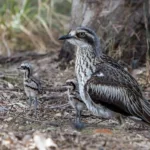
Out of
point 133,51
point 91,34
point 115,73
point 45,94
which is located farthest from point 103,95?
point 133,51

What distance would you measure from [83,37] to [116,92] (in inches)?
36.7

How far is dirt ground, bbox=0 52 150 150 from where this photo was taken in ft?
24.1

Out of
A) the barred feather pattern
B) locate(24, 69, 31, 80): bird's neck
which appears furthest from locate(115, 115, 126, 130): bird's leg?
locate(24, 69, 31, 80): bird's neck

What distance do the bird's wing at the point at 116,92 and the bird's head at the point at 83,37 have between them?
1.49ft

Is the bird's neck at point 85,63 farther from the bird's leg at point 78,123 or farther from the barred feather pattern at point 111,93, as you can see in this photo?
the bird's leg at point 78,123

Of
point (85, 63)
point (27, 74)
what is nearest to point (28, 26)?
point (27, 74)

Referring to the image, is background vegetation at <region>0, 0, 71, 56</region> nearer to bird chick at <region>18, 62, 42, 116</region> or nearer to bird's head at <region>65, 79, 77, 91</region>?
bird chick at <region>18, 62, 42, 116</region>

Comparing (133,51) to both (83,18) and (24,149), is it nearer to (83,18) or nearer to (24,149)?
(83,18)

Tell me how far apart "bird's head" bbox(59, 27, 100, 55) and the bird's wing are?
0.46m

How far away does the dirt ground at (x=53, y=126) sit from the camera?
7.34 m

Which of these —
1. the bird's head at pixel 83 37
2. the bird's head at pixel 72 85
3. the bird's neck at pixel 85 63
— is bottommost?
the bird's head at pixel 72 85

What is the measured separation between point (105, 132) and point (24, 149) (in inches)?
46.0

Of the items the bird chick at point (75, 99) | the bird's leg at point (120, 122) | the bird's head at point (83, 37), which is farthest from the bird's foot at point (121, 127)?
the bird's head at point (83, 37)

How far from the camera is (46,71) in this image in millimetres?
11875
